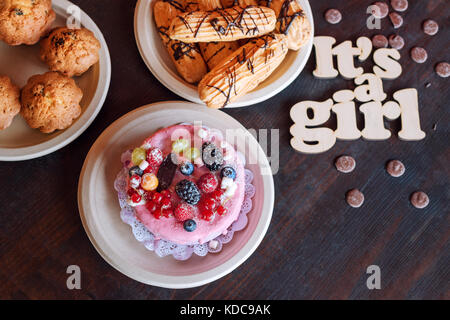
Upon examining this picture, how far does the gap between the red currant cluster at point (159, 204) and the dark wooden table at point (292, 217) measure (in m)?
0.26

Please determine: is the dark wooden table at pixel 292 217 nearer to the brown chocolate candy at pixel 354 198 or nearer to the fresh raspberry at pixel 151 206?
the brown chocolate candy at pixel 354 198

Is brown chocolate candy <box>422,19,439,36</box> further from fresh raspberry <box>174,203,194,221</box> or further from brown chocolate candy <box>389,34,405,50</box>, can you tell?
fresh raspberry <box>174,203,194,221</box>

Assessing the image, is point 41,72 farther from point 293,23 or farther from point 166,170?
point 293,23

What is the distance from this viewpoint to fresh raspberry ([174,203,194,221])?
1.04 metres

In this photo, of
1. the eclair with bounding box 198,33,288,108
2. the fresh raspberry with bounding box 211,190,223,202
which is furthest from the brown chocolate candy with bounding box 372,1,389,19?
the fresh raspberry with bounding box 211,190,223,202

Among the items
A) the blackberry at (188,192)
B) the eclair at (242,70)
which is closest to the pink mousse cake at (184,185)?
the blackberry at (188,192)

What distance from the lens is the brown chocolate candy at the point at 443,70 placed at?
4.45 feet

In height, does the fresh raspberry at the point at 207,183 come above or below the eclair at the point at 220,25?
below

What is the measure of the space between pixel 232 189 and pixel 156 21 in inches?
22.9

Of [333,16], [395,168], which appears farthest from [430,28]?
[395,168]

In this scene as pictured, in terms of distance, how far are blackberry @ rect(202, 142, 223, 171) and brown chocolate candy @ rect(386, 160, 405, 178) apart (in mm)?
598

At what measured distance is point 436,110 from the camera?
4.40 ft

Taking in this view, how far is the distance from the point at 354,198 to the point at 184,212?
1.89 ft
